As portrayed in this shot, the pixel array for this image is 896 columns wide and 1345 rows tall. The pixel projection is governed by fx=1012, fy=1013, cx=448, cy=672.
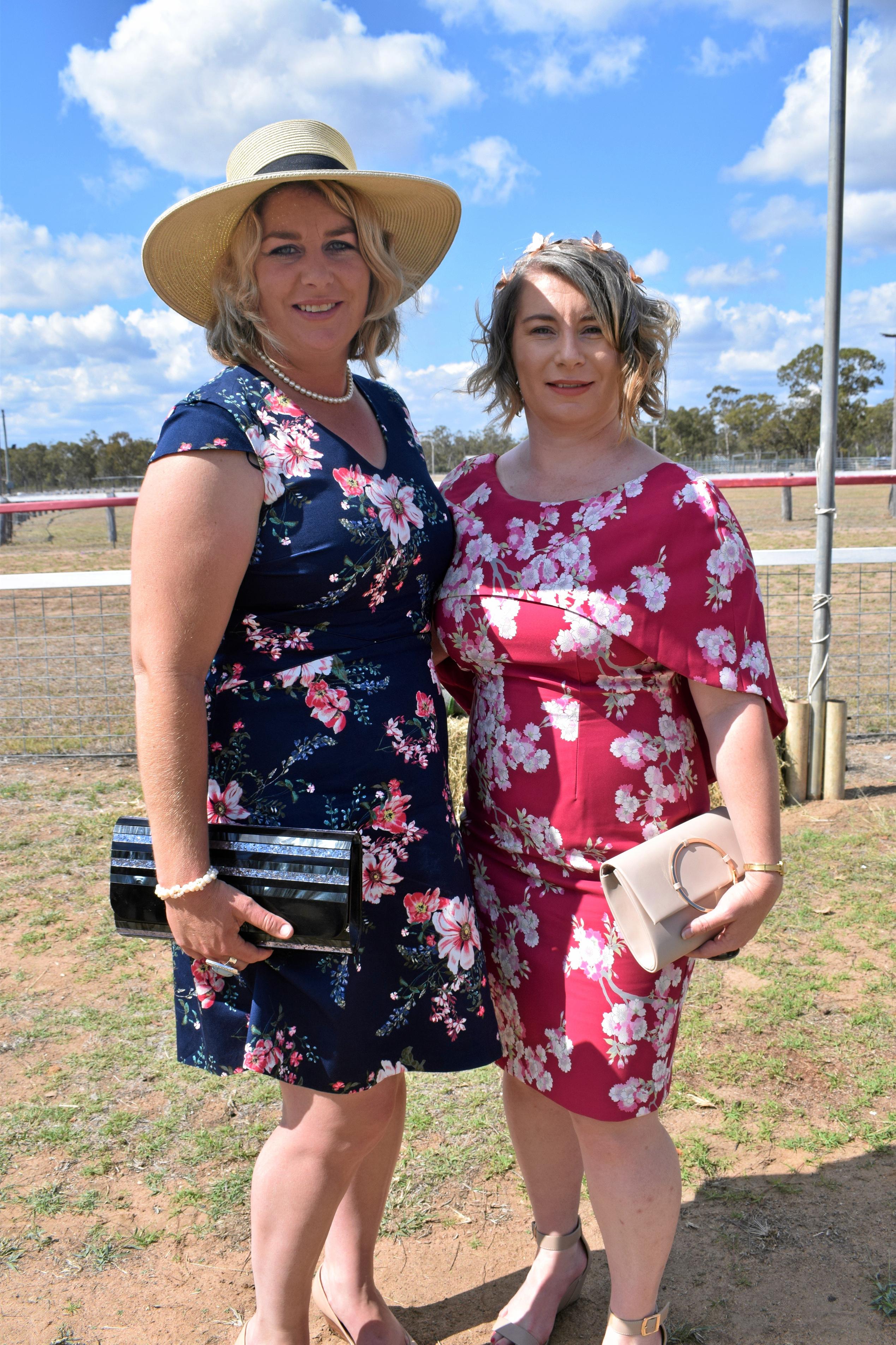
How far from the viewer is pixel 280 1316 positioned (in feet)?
5.55

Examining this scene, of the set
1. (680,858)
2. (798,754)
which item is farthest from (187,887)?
(798,754)

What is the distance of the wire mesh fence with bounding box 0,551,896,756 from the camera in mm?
5938

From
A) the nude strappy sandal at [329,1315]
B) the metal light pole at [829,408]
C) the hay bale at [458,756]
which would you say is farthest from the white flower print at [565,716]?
the metal light pole at [829,408]

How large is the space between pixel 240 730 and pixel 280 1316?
0.99m

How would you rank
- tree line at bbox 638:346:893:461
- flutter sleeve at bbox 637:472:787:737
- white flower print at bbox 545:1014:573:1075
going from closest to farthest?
flutter sleeve at bbox 637:472:787:737, white flower print at bbox 545:1014:573:1075, tree line at bbox 638:346:893:461

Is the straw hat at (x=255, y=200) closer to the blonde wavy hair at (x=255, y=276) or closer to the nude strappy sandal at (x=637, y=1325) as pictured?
the blonde wavy hair at (x=255, y=276)

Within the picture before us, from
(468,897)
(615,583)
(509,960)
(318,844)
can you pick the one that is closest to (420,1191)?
(509,960)

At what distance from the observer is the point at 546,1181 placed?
6.71ft

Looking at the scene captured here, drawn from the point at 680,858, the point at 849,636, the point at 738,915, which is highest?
the point at 849,636

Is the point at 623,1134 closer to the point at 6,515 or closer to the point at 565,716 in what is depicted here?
the point at 565,716

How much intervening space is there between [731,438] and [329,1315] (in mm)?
60607

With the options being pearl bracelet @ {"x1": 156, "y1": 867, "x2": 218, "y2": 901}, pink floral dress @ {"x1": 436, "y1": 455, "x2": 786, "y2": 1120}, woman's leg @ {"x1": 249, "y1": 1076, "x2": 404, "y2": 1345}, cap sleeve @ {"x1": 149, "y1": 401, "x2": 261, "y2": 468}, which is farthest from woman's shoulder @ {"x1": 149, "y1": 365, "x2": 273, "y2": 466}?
woman's leg @ {"x1": 249, "y1": 1076, "x2": 404, "y2": 1345}

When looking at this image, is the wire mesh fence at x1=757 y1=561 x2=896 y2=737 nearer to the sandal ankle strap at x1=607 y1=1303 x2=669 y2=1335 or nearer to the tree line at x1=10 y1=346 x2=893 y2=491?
the sandal ankle strap at x1=607 y1=1303 x2=669 y2=1335

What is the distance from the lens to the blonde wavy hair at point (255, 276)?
66.7 inches
